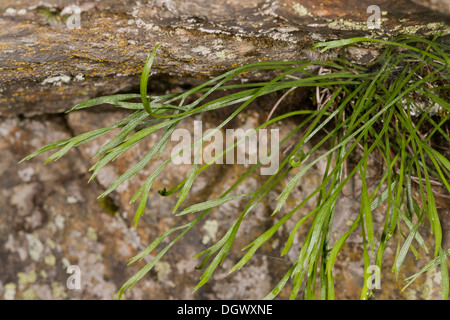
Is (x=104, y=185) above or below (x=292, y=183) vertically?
below

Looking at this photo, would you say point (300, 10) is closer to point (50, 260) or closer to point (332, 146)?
point (332, 146)

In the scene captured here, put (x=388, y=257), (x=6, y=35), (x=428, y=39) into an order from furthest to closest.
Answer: (x=388, y=257), (x=428, y=39), (x=6, y=35)

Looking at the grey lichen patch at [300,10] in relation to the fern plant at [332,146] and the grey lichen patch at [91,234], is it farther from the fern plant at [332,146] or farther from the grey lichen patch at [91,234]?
the grey lichen patch at [91,234]

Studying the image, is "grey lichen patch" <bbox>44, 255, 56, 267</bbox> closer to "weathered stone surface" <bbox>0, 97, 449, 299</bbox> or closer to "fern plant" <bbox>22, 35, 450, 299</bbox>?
"weathered stone surface" <bbox>0, 97, 449, 299</bbox>

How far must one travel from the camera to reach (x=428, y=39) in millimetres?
978

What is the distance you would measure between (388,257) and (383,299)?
0.15 m

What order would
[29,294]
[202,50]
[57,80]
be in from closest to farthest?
[202,50] → [57,80] → [29,294]

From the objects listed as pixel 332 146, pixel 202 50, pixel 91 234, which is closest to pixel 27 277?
pixel 91 234

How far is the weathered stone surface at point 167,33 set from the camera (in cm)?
83

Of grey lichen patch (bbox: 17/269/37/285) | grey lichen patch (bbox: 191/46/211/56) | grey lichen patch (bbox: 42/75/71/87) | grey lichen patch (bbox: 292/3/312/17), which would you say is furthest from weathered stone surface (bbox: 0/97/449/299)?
grey lichen patch (bbox: 292/3/312/17)

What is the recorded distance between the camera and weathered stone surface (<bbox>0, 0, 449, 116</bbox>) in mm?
834

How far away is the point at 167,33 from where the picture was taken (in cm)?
93
